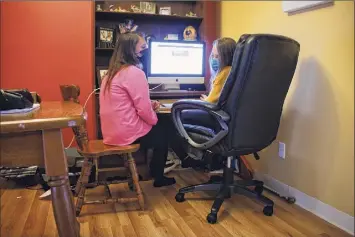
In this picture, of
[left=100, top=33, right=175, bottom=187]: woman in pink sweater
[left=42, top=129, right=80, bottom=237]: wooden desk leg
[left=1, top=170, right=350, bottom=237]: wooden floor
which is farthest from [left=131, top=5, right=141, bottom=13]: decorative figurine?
[left=42, top=129, right=80, bottom=237]: wooden desk leg

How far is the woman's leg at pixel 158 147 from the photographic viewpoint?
7.05 feet

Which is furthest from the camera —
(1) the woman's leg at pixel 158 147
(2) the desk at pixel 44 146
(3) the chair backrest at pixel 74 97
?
(1) the woman's leg at pixel 158 147

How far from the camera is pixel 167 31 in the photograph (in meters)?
2.83

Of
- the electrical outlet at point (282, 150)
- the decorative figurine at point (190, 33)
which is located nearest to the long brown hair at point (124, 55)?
the decorative figurine at point (190, 33)

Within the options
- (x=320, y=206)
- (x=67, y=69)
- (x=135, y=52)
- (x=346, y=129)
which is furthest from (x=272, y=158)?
(x=67, y=69)

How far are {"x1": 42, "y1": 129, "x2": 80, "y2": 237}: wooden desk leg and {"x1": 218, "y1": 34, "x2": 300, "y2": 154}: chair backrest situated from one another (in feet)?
2.85

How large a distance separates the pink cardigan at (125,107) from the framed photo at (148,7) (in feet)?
3.31

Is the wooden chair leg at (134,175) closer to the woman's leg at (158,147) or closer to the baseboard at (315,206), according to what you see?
the woman's leg at (158,147)

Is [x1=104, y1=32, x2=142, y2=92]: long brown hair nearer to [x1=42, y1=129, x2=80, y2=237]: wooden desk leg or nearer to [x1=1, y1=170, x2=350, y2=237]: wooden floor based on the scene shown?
[x1=1, y1=170, x2=350, y2=237]: wooden floor

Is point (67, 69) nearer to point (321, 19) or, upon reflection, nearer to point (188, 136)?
point (188, 136)

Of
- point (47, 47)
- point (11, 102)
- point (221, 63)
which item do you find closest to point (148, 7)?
point (47, 47)

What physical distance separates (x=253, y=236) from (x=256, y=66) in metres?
0.82

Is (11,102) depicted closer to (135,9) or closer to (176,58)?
(176,58)

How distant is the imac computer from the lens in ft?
8.23
